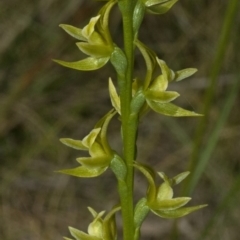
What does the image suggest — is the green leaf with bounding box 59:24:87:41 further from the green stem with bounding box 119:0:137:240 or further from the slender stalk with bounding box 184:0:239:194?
the slender stalk with bounding box 184:0:239:194

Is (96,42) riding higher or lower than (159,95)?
higher

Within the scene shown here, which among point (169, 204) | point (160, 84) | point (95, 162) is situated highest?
point (160, 84)

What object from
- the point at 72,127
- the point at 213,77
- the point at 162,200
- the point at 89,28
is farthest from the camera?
the point at 72,127

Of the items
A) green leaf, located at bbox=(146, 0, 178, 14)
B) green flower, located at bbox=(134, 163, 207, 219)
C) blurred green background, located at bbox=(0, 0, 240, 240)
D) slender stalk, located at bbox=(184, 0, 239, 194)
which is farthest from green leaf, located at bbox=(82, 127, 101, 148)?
blurred green background, located at bbox=(0, 0, 240, 240)

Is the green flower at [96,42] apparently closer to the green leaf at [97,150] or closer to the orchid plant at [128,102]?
the orchid plant at [128,102]

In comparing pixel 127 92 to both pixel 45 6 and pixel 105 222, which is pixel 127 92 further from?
pixel 45 6

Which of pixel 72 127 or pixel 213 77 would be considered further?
pixel 72 127

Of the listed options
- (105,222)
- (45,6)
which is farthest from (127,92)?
(45,6)

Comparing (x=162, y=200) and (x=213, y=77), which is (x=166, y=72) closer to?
(x=162, y=200)

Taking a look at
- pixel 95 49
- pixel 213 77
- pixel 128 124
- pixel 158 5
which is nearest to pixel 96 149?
pixel 128 124
